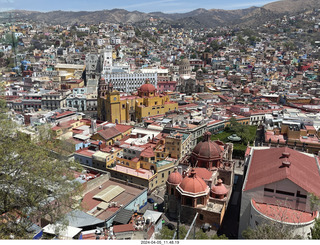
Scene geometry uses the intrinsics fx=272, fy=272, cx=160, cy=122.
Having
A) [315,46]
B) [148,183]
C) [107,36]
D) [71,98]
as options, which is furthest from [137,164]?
[315,46]

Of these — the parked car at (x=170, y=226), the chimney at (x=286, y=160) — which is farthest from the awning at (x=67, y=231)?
the chimney at (x=286, y=160)

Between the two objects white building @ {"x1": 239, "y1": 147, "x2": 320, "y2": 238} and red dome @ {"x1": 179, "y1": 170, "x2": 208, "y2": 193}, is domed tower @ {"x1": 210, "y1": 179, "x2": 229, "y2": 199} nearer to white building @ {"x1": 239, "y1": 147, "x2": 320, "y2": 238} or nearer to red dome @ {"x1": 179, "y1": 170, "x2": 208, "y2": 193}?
red dome @ {"x1": 179, "y1": 170, "x2": 208, "y2": 193}

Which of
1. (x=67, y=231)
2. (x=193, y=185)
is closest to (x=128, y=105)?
(x=193, y=185)

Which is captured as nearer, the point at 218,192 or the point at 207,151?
the point at 218,192

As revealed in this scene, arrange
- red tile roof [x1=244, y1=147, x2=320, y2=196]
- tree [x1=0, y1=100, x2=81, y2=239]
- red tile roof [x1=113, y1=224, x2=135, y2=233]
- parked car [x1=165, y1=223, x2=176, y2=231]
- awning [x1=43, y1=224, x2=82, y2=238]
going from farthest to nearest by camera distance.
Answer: parked car [x1=165, y1=223, x2=176, y2=231] < red tile roof [x1=244, y1=147, x2=320, y2=196] < red tile roof [x1=113, y1=224, x2=135, y2=233] < awning [x1=43, y1=224, x2=82, y2=238] < tree [x1=0, y1=100, x2=81, y2=239]

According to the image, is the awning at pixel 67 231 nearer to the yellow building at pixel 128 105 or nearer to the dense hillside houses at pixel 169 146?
the dense hillside houses at pixel 169 146

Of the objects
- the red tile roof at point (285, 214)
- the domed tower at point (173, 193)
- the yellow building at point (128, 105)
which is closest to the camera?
the red tile roof at point (285, 214)

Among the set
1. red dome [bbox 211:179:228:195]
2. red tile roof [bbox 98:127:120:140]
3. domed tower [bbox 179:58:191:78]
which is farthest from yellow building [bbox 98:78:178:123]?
domed tower [bbox 179:58:191:78]

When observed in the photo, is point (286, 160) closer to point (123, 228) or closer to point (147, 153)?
point (123, 228)
